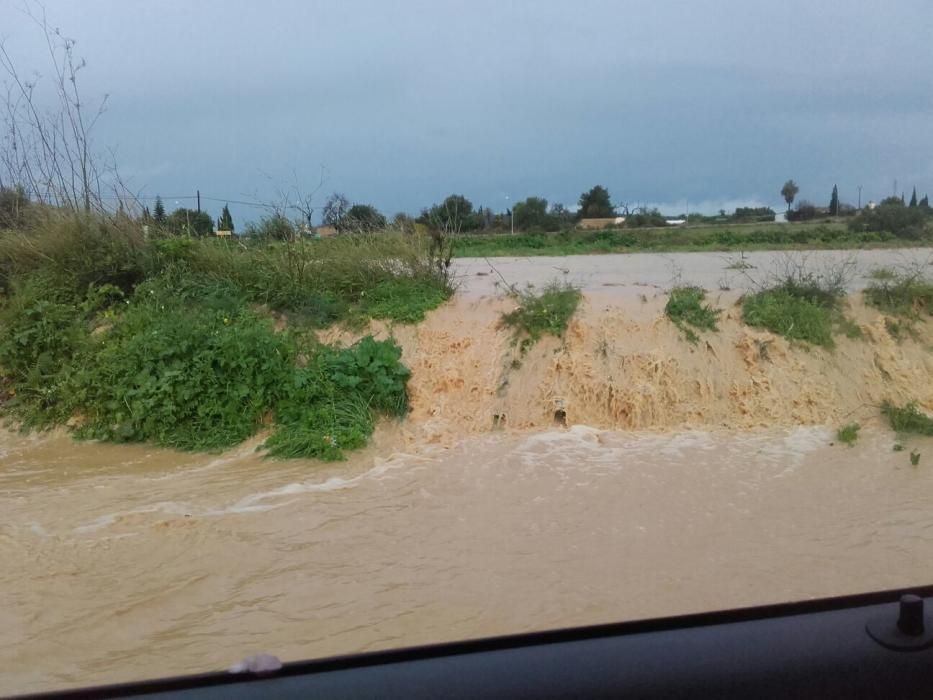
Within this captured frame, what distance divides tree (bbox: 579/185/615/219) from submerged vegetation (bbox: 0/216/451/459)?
112 feet

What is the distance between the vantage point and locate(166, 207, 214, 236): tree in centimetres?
1365

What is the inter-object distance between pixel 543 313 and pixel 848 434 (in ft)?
12.8

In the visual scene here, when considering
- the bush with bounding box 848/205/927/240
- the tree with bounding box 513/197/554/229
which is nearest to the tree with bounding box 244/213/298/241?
the bush with bounding box 848/205/927/240

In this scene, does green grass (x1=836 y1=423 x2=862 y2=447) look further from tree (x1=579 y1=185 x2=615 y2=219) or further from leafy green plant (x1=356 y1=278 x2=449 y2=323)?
tree (x1=579 y1=185 x2=615 y2=219)

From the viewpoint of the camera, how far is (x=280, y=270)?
12.2 metres

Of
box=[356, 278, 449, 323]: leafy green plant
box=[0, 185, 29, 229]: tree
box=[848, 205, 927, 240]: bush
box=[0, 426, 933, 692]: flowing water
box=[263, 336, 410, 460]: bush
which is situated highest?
box=[0, 185, 29, 229]: tree

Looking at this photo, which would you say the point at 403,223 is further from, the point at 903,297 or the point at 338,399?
the point at 903,297

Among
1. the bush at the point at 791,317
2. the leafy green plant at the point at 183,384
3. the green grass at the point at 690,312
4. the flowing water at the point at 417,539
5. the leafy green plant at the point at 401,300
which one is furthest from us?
the leafy green plant at the point at 401,300

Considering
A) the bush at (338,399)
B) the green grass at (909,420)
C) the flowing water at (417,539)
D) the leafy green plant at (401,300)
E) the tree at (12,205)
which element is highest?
the tree at (12,205)

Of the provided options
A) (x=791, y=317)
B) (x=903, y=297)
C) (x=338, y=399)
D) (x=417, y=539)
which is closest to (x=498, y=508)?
(x=417, y=539)

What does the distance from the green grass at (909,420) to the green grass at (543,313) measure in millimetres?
3963

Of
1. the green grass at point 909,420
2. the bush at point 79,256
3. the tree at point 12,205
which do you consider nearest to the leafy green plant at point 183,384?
the bush at point 79,256

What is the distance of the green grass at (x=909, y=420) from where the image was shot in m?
9.73

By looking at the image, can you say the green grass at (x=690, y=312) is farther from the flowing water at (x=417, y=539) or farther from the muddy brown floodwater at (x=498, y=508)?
the flowing water at (x=417, y=539)
